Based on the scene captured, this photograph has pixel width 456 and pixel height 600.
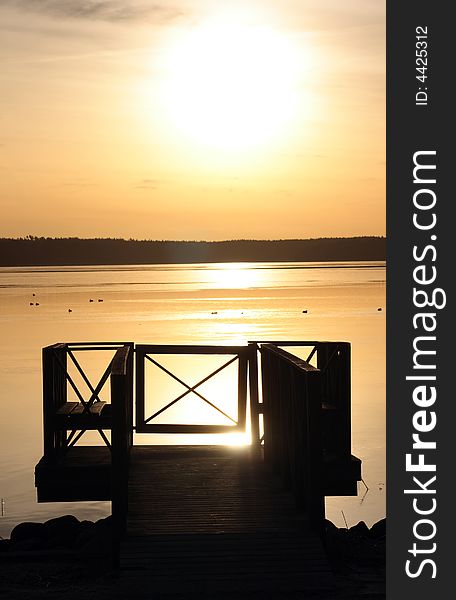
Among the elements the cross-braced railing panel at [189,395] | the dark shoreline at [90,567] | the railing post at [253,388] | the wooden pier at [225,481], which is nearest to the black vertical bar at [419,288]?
the dark shoreline at [90,567]

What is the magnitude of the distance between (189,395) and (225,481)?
19.2m

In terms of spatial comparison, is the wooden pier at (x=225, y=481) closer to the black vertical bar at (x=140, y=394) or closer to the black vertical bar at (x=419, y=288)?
the black vertical bar at (x=140, y=394)

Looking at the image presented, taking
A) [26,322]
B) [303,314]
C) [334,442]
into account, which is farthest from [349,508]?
[303,314]

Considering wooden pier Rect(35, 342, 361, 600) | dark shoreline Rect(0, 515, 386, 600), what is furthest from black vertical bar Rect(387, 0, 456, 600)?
wooden pier Rect(35, 342, 361, 600)

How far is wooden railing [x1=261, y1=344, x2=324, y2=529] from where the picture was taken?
9.10m

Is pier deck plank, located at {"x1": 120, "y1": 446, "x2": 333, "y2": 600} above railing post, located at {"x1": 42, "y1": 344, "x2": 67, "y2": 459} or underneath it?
underneath

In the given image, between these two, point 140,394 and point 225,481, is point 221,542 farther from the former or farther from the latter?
point 140,394

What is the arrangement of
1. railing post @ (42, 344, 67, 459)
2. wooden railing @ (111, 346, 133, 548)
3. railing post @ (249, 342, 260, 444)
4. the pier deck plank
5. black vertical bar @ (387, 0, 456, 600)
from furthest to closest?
railing post @ (249, 342, 260, 444) → railing post @ (42, 344, 67, 459) → black vertical bar @ (387, 0, 456, 600) → wooden railing @ (111, 346, 133, 548) → the pier deck plank

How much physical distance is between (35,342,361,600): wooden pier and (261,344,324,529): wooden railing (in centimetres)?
1

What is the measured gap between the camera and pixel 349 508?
16812 millimetres

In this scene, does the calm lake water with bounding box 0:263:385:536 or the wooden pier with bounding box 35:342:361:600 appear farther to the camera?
the calm lake water with bounding box 0:263:385:536

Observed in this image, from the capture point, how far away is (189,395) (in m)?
30.2

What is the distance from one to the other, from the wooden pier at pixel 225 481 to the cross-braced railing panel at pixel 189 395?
4cm

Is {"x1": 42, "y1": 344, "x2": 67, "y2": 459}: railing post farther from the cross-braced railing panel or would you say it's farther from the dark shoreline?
the cross-braced railing panel
